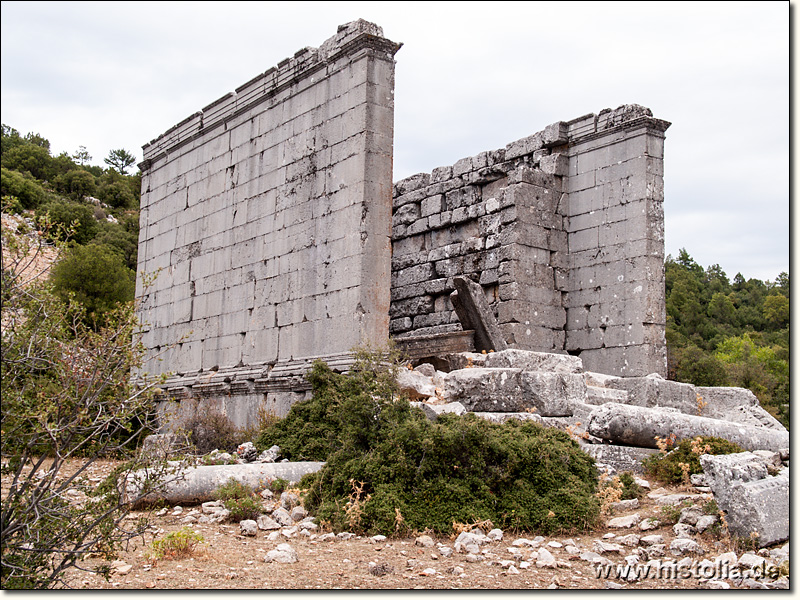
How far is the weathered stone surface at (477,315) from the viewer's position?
11.8 meters

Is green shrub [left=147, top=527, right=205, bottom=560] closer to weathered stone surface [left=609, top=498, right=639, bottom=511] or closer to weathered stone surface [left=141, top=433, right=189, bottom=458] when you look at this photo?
weathered stone surface [left=141, top=433, right=189, bottom=458]

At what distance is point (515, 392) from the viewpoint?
29.2 feet

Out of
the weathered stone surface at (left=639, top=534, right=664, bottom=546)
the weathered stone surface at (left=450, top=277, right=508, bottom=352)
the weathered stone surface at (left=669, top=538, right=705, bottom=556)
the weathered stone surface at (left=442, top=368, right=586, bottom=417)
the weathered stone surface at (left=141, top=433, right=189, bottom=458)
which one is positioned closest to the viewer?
the weathered stone surface at (left=141, top=433, right=189, bottom=458)

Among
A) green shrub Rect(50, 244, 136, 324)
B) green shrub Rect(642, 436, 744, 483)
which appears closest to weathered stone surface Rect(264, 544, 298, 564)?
green shrub Rect(642, 436, 744, 483)

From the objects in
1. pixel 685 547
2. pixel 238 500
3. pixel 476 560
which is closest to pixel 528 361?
pixel 238 500

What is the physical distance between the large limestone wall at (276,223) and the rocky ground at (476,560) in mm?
3874

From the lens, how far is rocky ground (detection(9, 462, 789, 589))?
495 centimetres

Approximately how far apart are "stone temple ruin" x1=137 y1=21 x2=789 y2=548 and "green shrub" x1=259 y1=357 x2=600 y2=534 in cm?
158

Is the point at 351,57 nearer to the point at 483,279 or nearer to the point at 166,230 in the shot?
the point at 483,279

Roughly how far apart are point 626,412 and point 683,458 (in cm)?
74

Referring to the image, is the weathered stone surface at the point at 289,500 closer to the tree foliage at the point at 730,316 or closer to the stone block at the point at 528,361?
the stone block at the point at 528,361

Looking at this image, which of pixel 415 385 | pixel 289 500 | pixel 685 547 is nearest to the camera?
pixel 685 547

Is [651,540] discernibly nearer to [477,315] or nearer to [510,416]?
[510,416]

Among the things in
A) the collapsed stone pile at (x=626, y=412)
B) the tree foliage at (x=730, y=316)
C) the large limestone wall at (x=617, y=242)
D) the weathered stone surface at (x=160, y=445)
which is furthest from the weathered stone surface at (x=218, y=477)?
the tree foliage at (x=730, y=316)
